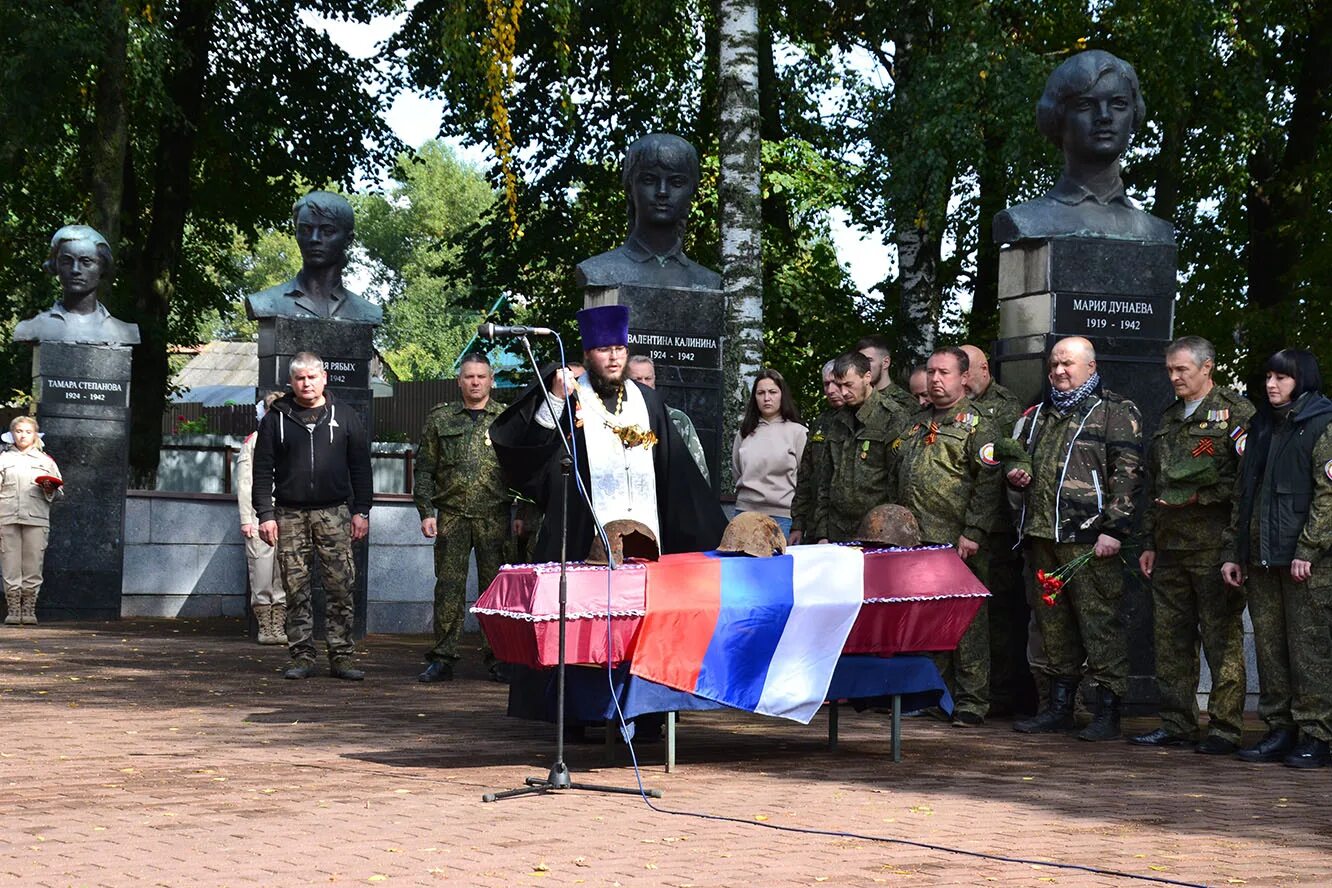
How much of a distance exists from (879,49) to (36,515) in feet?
39.2

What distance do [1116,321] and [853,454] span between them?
1.80 metres

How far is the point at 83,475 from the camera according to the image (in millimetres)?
19703

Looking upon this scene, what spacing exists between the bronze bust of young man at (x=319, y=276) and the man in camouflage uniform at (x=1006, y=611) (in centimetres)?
707

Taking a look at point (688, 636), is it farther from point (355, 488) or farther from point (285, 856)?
point (355, 488)

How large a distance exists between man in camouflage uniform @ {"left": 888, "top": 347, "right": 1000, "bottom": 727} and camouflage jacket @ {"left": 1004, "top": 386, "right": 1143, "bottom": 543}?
42 centimetres

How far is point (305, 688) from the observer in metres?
12.7

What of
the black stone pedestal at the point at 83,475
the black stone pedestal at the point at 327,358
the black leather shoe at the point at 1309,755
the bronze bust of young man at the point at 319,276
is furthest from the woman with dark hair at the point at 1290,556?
the black stone pedestal at the point at 83,475

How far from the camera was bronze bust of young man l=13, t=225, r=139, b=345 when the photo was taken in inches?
771

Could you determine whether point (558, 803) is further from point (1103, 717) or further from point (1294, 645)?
point (1294, 645)

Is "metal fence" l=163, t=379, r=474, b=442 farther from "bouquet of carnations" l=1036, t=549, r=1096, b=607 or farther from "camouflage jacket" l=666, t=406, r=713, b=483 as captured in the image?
"bouquet of carnations" l=1036, t=549, r=1096, b=607

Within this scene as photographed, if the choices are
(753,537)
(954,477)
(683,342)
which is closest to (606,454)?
(753,537)

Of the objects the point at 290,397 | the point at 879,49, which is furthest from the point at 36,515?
the point at 879,49

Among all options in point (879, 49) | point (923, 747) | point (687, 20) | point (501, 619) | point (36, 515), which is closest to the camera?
point (501, 619)

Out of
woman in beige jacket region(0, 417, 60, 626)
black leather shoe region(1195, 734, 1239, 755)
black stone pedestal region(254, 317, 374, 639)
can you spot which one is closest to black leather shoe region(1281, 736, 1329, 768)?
black leather shoe region(1195, 734, 1239, 755)
